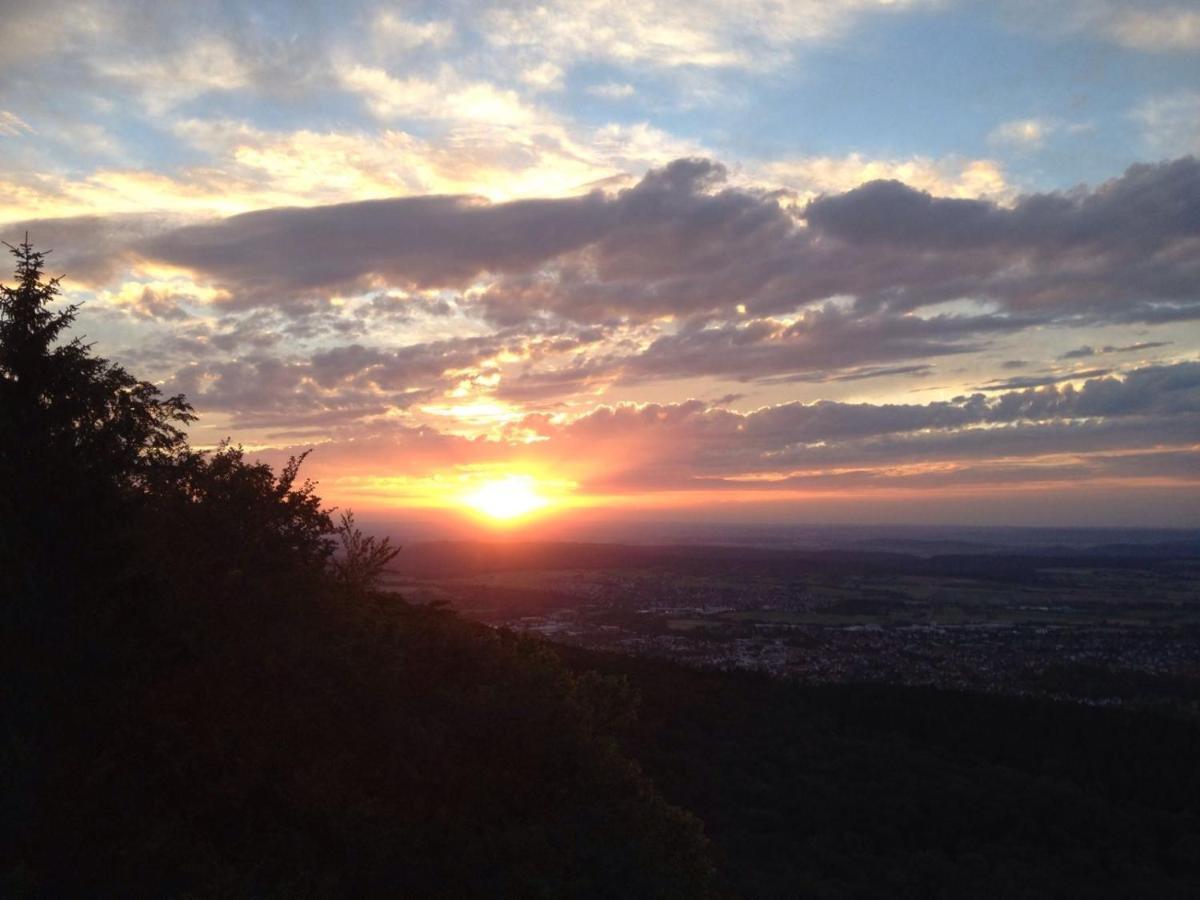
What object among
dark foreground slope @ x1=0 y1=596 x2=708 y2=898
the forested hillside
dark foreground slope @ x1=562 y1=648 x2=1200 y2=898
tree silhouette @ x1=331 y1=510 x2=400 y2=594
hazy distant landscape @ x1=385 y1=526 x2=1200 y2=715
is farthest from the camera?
hazy distant landscape @ x1=385 y1=526 x2=1200 y2=715

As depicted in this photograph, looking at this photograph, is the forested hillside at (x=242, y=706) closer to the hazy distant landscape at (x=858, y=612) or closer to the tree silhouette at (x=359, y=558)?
the tree silhouette at (x=359, y=558)

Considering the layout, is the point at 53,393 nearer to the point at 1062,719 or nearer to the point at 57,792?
the point at 57,792

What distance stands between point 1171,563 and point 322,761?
18092 cm

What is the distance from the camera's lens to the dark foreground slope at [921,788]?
2261 cm

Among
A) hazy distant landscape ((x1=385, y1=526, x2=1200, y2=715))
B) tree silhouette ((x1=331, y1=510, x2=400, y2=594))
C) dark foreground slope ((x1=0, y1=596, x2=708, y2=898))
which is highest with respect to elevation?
tree silhouette ((x1=331, y1=510, x2=400, y2=594))

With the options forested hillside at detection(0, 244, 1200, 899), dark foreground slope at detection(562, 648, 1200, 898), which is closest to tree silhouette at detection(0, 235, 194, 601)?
Answer: forested hillside at detection(0, 244, 1200, 899)

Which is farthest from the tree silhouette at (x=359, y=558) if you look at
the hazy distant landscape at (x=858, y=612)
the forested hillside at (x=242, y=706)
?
the hazy distant landscape at (x=858, y=612)

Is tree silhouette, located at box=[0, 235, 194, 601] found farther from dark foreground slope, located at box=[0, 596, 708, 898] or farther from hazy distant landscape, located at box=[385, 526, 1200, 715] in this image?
hazy distant landscape, located at box=[385, 526, 1200, 715]

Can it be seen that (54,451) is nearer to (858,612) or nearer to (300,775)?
(300,775)

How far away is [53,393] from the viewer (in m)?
11.7

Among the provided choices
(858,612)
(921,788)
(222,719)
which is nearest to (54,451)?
(222,719)

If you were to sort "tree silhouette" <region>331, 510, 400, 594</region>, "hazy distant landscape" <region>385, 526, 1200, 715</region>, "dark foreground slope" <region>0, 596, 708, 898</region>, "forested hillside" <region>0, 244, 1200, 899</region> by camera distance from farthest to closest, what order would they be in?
"hazy distant landscape" <region>385, 526, 1200, 715</region>
"tree silhouette" <region>331, 510, 400, 594</region>
"forested hillside" <region>0, 244, 1200, 899</region>
"dark foreground slope" <region>0, 596, 708, 898</region>

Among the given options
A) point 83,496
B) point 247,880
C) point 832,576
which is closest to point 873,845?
point 247,880

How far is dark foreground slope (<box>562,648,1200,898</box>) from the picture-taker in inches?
890
